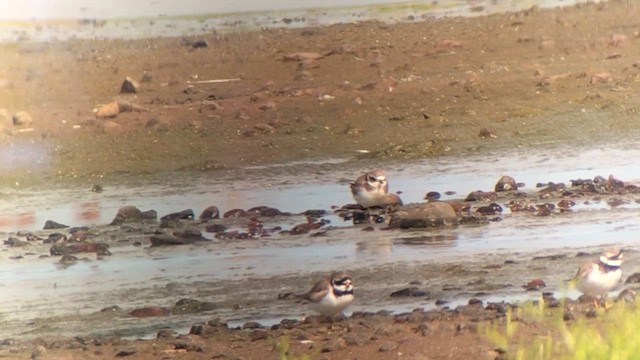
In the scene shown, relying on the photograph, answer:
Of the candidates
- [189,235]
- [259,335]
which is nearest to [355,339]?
[259,335]

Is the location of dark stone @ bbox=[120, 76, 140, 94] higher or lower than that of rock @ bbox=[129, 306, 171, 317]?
higher

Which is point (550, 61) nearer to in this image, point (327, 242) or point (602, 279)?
point (327, 242)

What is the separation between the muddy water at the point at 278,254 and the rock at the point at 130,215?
0.08 m

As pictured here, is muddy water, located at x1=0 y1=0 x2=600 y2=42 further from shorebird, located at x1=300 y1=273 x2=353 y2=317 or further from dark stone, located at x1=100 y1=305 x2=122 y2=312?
dark stone, located at x1=100 y1=305 x2=122 y2=312

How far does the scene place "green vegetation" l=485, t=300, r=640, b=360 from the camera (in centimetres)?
608

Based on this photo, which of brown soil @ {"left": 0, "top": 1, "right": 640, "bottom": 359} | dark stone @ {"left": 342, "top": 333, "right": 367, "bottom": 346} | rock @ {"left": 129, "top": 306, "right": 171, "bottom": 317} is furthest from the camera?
brown soil @ {"left": 0, "top": 1, "right": 640, "bottom": 359}

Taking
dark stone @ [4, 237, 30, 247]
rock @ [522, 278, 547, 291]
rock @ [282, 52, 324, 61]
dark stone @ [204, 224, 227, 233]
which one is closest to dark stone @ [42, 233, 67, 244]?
dark stone @ [4, 237, 30, 247]

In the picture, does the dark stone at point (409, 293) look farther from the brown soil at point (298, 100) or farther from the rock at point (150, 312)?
the brown soil at point (298, 100)

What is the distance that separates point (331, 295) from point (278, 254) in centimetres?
138

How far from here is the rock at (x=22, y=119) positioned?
1131 centimetres

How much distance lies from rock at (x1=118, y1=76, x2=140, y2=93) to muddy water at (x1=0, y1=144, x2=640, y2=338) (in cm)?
157

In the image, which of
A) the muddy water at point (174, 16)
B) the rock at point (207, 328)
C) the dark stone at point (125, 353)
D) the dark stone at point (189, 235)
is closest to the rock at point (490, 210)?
the muddy water at point (174, 16)

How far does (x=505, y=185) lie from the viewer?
368 inches

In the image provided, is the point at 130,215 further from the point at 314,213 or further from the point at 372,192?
the point at 372,192
